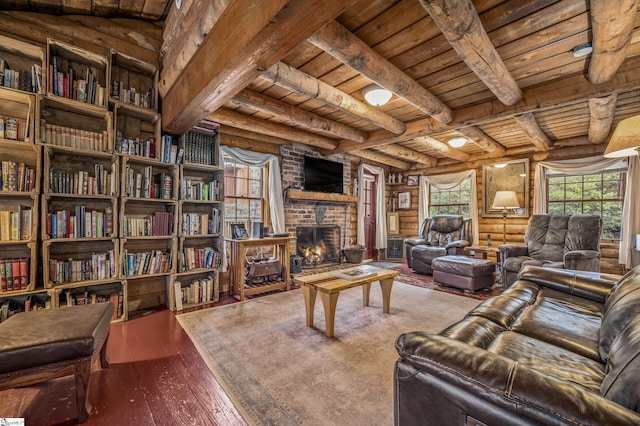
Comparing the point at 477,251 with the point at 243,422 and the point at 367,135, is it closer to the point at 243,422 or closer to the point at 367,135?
the point at 367,135

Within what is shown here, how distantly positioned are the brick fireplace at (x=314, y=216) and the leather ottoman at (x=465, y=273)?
79.9 inches

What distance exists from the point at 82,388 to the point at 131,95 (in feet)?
8.34

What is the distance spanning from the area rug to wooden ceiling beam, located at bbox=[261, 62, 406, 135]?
2090 mm

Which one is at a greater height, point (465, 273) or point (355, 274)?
point (355, 274)

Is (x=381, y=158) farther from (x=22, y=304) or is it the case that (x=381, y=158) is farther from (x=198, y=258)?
(x=22, y=304)

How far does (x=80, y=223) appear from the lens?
242cm

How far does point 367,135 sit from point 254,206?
208cm

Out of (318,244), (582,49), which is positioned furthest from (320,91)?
(318,244)

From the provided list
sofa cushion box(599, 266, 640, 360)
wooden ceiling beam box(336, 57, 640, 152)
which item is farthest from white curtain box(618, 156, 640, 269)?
sofa cushion box(599, 266, 640, 360)

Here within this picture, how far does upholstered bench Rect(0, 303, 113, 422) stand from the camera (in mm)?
1276

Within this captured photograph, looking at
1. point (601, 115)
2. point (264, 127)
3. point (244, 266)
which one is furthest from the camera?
point (264, 127)

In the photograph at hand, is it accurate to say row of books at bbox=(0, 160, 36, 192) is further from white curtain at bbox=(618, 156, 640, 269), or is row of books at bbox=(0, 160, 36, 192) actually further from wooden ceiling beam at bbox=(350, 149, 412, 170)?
white curtain at bbox=(618, 156, 640, 269)

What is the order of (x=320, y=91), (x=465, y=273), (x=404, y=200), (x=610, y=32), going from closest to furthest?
(x=610, y=32)
(x=320, y=91)
(x=465, y=273)
(x=404, y=200)

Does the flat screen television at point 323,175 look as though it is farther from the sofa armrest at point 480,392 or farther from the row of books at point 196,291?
the sofa armrest at point 480,392
